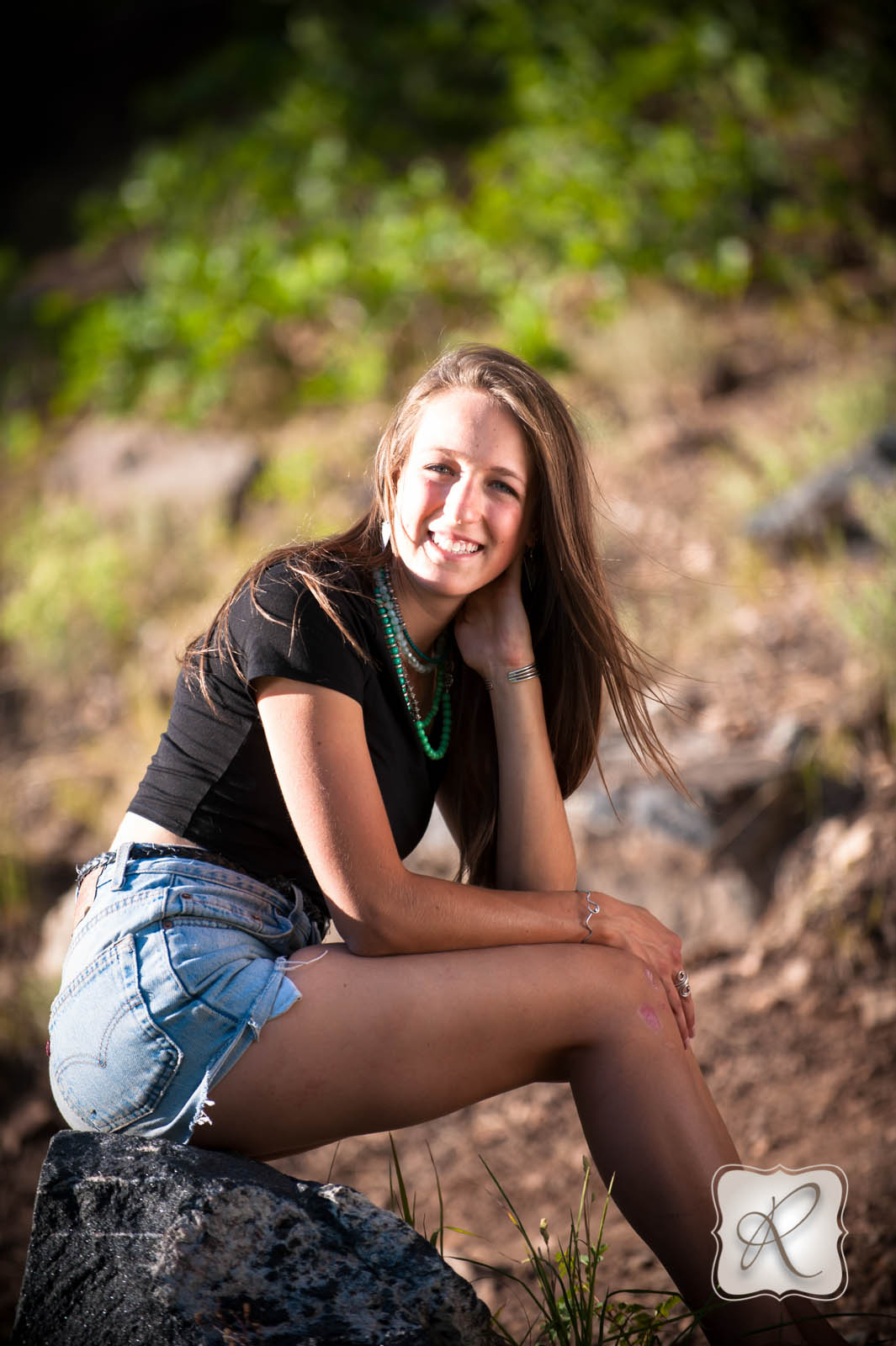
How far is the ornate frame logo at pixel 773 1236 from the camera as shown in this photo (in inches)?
67.6

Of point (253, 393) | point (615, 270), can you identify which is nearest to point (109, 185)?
point (253, 393)

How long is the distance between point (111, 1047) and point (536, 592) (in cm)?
119

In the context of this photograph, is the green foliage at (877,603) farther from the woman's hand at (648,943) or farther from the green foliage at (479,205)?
the green foliage at (479,205)

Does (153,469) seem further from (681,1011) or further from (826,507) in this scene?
(681,1011)

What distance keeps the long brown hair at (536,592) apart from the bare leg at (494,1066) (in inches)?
20.0

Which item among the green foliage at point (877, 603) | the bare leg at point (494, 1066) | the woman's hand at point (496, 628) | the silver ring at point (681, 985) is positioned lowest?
the bare leg at point (494, 1066)

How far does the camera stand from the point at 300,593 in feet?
6.39

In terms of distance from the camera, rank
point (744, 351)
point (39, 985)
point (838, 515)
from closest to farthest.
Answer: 1. point (39, 985)
2. point (838, 515)
3. point (744, 351)

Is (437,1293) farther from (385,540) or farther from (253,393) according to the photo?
(253,393)

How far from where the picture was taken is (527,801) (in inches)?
86.7

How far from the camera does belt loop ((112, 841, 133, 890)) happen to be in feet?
6.21

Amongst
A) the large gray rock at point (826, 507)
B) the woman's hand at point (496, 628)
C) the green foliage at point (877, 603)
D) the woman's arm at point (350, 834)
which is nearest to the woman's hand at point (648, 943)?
the woman's arm at point (350, 834)

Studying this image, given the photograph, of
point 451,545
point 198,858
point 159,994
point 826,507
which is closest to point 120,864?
point 198,858

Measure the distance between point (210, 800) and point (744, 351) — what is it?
5113mm
